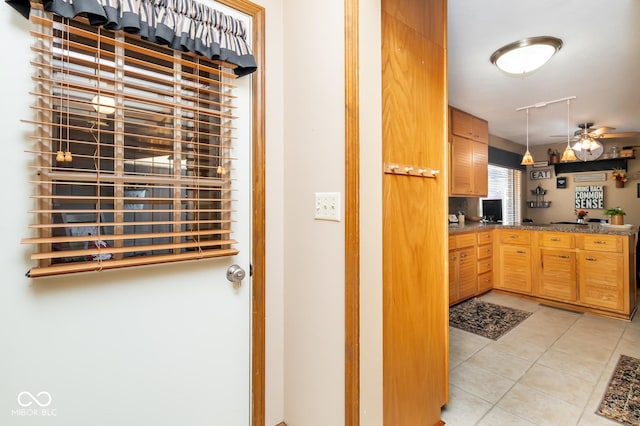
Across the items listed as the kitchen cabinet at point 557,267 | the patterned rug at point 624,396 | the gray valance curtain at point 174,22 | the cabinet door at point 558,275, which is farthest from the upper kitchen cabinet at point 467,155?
the gray valance curtain at point 174,22

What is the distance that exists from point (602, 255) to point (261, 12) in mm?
4291

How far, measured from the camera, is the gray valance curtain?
0.97 metres

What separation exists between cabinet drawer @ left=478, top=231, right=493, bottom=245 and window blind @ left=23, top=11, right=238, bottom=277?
12.4 feet

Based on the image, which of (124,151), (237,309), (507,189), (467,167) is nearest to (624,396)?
(237,309)

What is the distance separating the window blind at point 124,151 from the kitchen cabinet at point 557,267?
13.6 feet

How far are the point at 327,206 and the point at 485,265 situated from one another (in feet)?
12.4

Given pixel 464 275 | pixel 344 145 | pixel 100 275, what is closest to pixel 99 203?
pixel 100 275

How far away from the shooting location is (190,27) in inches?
47.7

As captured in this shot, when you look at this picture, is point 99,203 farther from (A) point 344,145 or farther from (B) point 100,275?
(A) point 344,145

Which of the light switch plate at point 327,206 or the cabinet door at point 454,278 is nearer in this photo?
the light switch plate at point 327,206

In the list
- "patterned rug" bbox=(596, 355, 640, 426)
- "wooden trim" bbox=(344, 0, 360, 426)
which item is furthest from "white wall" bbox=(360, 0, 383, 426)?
"patterned rug" bbox=(596, 355, 640, 426)

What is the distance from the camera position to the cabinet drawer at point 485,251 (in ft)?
13.4

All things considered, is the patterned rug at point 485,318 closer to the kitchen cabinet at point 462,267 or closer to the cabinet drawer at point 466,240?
the kitchen cabinet at point 462,267

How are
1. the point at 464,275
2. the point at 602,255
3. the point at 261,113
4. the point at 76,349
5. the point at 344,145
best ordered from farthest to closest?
1. the point at 464,275
2. the point at 602,255
3. the point at 261,113
4. the point at 344,145
5. the point at 76,349
